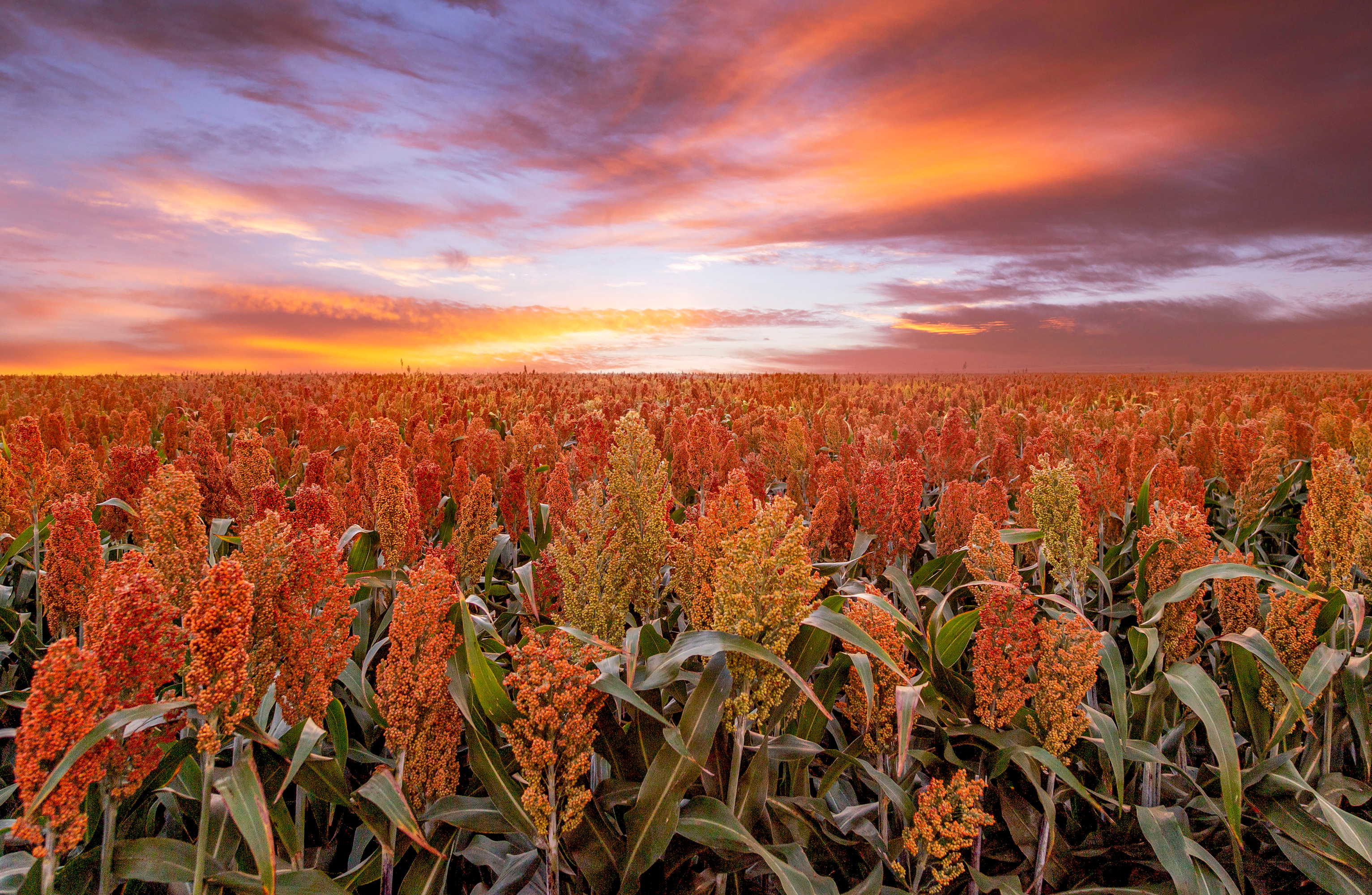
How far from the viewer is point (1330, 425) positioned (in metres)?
7.44

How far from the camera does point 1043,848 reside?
2.42 metres

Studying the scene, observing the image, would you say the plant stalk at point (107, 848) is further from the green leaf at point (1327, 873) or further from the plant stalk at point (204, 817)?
the green leaf at point (1327, 873)

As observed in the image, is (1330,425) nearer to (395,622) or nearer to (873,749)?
(873,749)

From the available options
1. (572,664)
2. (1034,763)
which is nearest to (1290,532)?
(1034,763)

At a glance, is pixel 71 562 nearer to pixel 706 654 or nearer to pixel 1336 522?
pixel 706 654

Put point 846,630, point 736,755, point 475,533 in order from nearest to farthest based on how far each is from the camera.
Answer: point 846,630
point 736,755
point 475,533

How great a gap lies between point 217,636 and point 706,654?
1.21 m

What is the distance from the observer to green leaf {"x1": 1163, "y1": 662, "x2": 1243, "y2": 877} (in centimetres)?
212

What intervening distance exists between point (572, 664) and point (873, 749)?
1148 millimetres

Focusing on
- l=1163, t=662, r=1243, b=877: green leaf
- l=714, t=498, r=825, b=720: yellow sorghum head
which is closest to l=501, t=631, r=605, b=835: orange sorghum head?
l=714, t=498, r=825, b=720: yellow sorghum head

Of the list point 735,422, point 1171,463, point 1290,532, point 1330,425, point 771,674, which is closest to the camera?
point 771,674

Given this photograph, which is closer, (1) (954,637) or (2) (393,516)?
(1) (954,637)

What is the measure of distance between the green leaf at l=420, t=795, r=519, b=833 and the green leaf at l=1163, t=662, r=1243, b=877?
2223mm

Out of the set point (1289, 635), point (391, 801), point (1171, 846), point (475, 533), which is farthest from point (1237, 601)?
point (475, 533)
